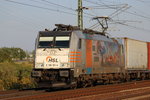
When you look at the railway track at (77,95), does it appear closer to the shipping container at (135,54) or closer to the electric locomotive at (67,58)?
the electric locomotive at (67,58)

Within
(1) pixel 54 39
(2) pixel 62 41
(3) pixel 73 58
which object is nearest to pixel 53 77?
(3) pixel 73 58

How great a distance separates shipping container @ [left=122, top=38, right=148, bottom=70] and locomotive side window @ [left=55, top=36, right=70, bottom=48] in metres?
8.24

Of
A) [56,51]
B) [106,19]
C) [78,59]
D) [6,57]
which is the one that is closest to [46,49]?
[56,51]

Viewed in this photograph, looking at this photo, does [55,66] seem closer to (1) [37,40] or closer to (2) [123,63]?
(1) [37,40]

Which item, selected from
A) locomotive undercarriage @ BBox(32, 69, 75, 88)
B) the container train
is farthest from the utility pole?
locomotive undercarriage @ BBox(32, 69, 75, 88)

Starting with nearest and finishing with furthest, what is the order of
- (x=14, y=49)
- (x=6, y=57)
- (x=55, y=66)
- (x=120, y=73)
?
(x=55, y=66)
(x=120, y=73)
(x=6, y=57)
(x=14, y=49)

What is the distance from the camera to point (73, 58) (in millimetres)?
16000

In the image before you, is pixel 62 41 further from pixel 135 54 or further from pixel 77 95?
pixel 135 54

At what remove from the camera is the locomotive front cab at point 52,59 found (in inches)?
616

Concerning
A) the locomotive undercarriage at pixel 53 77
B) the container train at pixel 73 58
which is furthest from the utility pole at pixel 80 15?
the locomotive undercarriage at pixel 53 77

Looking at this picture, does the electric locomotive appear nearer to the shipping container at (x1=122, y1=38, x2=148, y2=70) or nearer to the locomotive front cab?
the locomotive front cab

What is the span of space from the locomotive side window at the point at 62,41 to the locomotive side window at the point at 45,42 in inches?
14.1

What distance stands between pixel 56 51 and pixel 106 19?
9847mm

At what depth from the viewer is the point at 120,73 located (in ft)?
71.5
